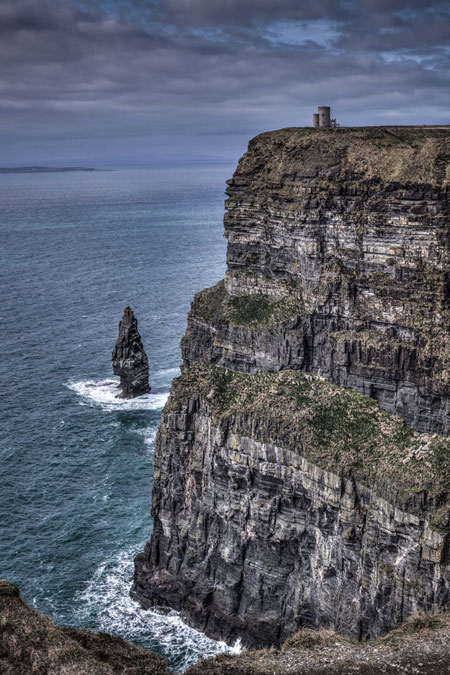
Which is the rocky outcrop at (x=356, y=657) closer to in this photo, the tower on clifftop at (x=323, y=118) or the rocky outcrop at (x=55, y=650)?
the rocky outcrop at (x=55, y=650)

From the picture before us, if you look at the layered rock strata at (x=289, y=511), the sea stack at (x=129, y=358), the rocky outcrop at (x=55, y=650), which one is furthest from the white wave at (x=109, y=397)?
the rocky outcrop at (x=55, y=650)

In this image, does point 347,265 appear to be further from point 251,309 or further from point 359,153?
point 251,309

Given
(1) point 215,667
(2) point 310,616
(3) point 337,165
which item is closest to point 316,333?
(3) point 337,165

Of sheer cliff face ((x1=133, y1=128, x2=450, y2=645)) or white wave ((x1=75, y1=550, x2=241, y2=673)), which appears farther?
white wave ((x1=75, y1=550, x2=241, y2=673))

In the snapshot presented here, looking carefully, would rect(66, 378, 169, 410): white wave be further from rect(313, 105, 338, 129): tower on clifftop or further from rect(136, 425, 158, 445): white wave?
rect(313, 105, 338, 129): tower on clifftop

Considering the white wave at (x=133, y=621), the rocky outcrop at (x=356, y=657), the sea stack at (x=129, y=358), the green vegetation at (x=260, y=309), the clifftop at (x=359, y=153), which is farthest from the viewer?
the sea stack at (x=129, y=358)

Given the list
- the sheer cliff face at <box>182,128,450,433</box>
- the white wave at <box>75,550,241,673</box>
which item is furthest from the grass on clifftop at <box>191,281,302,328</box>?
the white wave at <box>75,550,241,673</box>

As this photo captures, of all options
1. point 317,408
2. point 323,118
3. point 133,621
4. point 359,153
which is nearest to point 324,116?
point 323,118
